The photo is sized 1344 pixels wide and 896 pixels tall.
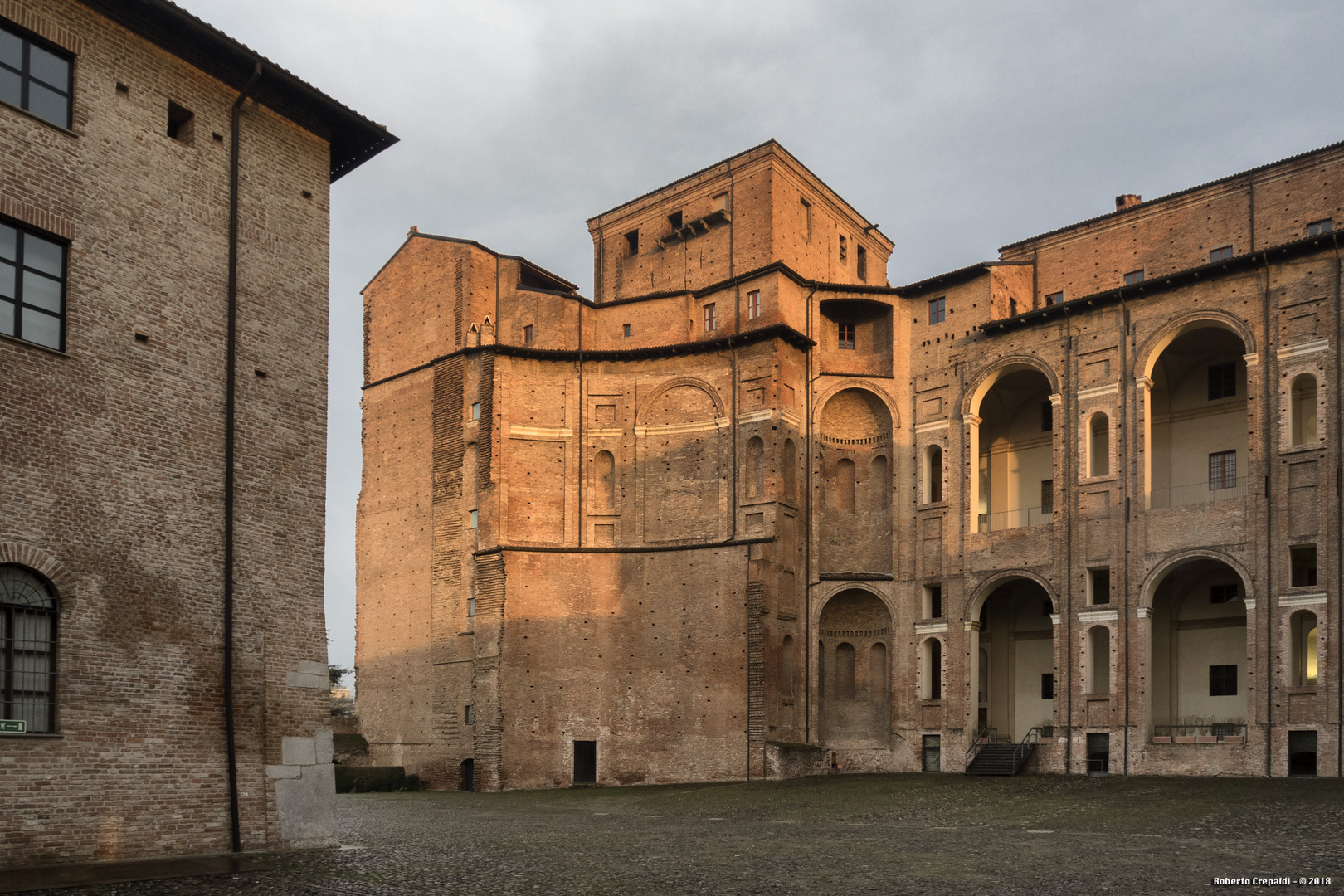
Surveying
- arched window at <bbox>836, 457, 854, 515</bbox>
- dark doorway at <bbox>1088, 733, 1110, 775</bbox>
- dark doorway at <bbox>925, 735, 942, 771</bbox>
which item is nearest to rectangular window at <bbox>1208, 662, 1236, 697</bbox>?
dark doorway at <bbox>1088, 733, 1110, 775</bbox>

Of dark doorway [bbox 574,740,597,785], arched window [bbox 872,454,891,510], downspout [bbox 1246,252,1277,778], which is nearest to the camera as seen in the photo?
downspout [bbox 1246,252,1277,778]

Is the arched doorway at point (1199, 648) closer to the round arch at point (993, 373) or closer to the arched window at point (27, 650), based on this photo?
the round arch at point (993, 373)

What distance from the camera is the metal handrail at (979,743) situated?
3142 centimetres

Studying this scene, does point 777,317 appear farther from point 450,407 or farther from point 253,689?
point 253,689

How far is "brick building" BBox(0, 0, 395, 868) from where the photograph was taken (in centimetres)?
1242

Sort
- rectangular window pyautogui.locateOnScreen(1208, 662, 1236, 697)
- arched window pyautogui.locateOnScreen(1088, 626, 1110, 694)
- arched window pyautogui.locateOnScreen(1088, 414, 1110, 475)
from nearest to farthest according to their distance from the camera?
1. arched window pyautogui.locateOnScreen(1088, 626, 1110, 694)
2. rectangular window pyautogui.locateOnScreen(1208, 662, 1236, 697)
3. arched window pyautogui.locateOnScreen(1088, 414, 1110, 475)

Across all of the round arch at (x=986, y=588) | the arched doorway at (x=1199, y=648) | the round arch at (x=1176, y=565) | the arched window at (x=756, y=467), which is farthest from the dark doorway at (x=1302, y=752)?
the arched window at (x=756, y=467)

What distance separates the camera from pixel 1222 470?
103 ft

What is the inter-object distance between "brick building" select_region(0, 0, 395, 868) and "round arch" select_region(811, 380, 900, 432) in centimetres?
2104

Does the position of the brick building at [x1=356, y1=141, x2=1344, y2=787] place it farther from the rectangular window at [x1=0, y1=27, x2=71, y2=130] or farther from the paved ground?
the rectangular window at [x1=0, y1=27, x2=71, y2=130]

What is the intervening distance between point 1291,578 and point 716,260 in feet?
65.4

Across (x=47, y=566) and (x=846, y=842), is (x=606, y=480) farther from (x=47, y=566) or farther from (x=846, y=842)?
(x=47, y=566)

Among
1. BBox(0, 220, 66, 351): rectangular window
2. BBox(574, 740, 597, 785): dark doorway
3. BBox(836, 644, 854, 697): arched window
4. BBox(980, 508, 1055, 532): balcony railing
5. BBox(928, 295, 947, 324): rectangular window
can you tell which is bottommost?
BBox(574, 740, 597, 785): dark doorway

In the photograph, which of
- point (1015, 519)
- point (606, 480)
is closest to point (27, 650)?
point (606, 480)
